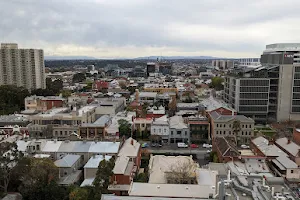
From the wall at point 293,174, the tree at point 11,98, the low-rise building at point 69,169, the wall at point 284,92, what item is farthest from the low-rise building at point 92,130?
the wall at point 284,92

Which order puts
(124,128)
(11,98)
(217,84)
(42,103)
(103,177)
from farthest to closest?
(217,84), (11,98), (42,103), (124,128), (103,177)

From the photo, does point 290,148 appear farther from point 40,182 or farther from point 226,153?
point 40,182

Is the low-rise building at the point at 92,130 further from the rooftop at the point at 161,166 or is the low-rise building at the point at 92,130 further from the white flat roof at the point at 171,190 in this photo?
the white flat roof at the point at 171,190

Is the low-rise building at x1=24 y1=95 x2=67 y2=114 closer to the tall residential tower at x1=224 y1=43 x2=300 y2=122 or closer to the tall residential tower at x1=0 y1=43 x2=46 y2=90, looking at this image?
the tall residential tower at x1=0 y1=43 x2=46 y2=90

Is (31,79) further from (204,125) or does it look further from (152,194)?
(152,194)

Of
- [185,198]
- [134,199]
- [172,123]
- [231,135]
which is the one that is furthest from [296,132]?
[134,199]

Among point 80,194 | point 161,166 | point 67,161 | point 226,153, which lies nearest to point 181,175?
point 161,166

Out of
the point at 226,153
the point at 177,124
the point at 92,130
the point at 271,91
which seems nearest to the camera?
the point at 226,153
